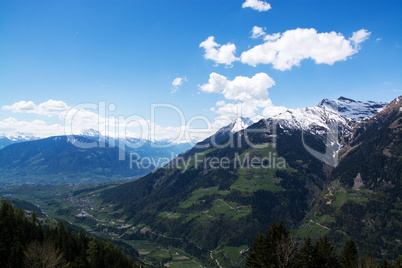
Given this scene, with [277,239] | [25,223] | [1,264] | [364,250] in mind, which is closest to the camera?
[277,239]

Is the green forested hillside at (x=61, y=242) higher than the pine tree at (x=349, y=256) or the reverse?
the reverse

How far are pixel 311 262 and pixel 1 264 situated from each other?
234 feet

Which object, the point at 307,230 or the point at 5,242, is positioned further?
the point at 307,230

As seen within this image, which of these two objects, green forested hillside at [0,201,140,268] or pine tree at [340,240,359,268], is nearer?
pine tree at [340,240,359,268]

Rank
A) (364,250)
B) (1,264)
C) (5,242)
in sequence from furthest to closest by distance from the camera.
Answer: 1. (364,250)
2. (5,242)
3. (1,264)

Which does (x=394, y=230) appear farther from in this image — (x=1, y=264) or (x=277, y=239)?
(x=1, y=264)

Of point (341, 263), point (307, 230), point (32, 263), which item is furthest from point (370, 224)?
point (32, 263)

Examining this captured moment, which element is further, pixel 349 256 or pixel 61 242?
pixel 61 242

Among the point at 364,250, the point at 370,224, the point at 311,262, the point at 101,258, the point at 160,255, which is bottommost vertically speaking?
the point at 160,255

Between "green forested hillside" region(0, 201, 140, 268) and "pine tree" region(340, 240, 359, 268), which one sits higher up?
"pine tree" region(340, 240, 359, 268)

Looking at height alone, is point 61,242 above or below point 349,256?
below

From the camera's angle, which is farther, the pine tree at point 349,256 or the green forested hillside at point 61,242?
the green forested hillside at point 61,242

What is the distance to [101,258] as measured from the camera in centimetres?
8875

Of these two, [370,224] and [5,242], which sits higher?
[5,242]
